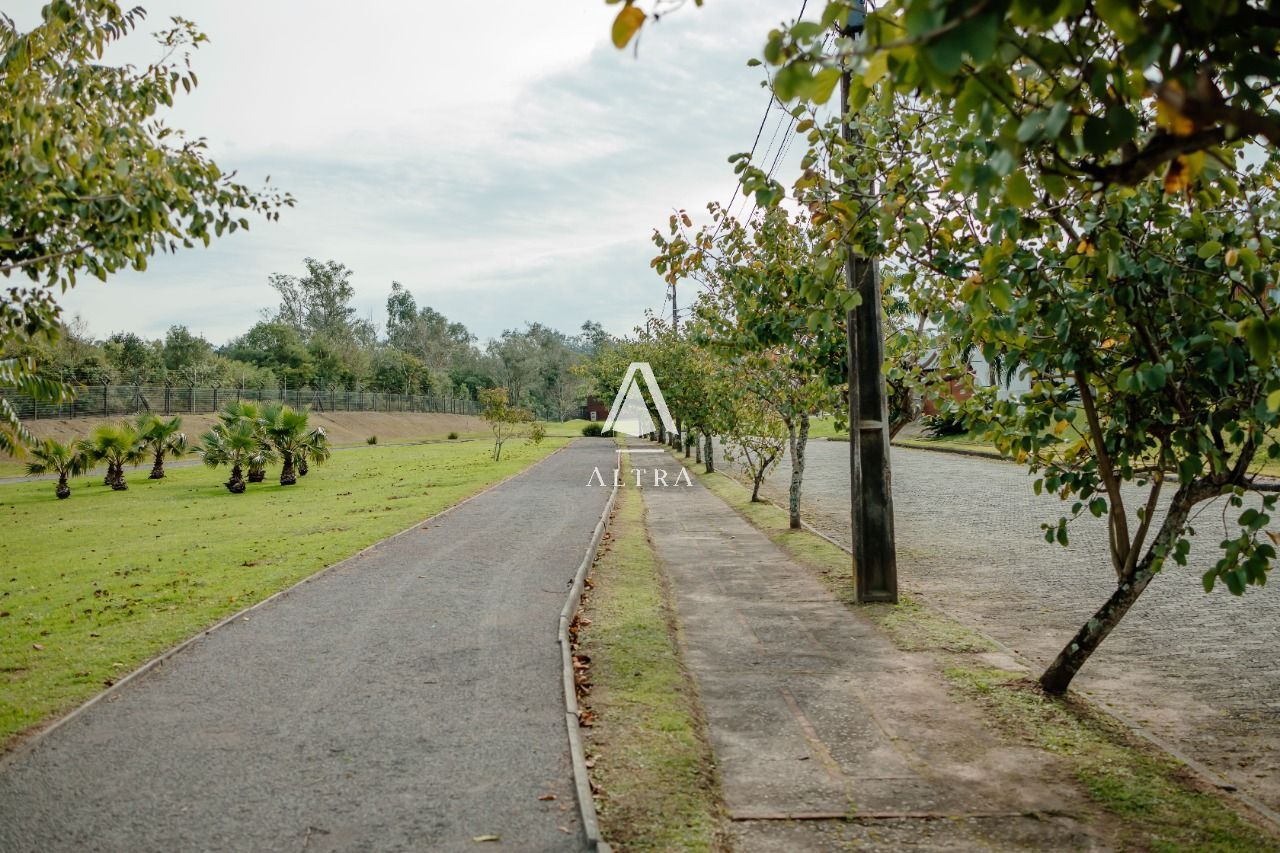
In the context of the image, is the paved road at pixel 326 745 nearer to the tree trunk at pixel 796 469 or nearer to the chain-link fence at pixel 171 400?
the tree trunk at pixel 796 469

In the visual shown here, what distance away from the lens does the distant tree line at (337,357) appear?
58562 mm

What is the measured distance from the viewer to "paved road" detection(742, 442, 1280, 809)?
5715 millimetres

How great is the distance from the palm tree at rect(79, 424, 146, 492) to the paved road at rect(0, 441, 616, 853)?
19083mm

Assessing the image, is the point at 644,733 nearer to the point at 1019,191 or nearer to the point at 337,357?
the point at 1019,191

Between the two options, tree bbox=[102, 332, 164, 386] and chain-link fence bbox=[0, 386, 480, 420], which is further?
tree bbox=[102, 332, 164, 386]

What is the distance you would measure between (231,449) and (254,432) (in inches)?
43.6

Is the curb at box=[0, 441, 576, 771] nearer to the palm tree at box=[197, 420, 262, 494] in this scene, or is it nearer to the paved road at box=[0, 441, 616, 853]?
the paved road at box=[0, 441, 616, 853]

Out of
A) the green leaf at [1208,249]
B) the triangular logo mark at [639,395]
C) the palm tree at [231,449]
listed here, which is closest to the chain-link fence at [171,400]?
the palm tree at [231,449]

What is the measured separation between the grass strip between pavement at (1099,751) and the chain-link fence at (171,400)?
80.1 feet

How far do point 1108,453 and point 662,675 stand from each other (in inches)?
126

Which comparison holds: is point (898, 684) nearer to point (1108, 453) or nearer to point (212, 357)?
point (1108, 453)

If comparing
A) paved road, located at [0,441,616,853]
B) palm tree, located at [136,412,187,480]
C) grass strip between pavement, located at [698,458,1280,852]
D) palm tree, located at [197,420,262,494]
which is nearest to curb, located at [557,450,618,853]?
paved road, located at [0,441,616,853]

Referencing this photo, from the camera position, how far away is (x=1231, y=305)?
472 centimetres

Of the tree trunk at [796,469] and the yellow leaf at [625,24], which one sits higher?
the yellow leaf at [625,24]
